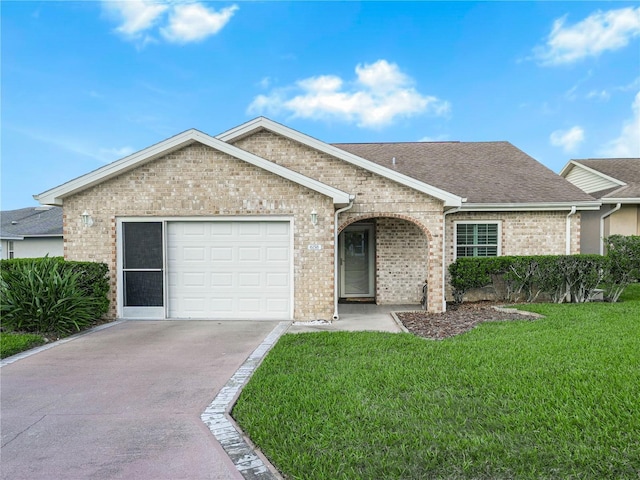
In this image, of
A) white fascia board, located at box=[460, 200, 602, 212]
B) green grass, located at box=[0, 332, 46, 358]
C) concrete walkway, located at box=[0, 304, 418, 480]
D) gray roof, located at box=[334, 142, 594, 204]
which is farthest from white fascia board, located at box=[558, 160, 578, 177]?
green grass, located at box=[0, 332, 46, 358]

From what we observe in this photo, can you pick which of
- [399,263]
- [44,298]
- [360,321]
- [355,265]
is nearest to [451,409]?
[360,321]

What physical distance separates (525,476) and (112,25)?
14979mm

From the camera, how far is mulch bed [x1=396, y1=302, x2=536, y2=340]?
7.85 m

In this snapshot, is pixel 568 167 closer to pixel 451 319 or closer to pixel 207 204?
pixel 451 319

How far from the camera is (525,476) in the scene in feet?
9.43

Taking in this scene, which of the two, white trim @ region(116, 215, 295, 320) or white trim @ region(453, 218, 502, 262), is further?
white trim @ region(453, 218, 502, 262)

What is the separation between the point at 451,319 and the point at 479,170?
710 centimetres

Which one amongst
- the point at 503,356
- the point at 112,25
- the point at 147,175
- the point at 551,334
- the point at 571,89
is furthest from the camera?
the point at 571,89

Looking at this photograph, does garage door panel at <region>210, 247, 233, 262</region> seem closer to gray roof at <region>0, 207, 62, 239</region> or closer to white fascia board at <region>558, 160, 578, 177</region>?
gray roof at <region>0, 207, 62, 239</region>

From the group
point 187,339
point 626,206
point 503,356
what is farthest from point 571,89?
point 187,339

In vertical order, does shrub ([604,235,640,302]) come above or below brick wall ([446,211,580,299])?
below

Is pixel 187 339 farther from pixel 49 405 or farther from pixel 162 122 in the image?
pixel 162 122

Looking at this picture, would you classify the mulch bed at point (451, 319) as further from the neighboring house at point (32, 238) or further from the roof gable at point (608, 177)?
the neighboring house at point (32, 238)

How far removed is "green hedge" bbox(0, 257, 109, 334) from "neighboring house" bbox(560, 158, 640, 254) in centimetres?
1524
